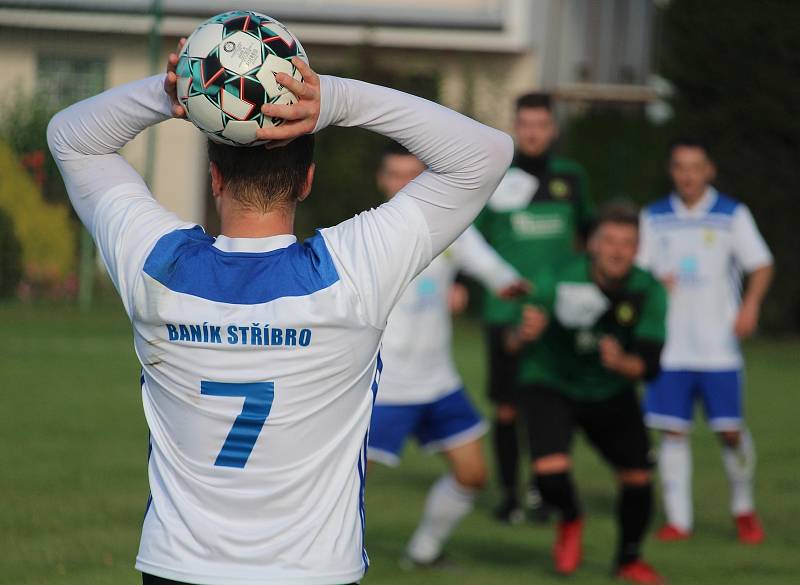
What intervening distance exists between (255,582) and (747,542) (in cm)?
586

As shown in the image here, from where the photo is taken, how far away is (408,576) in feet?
22.6

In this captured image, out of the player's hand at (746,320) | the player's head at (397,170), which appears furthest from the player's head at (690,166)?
the player's head at (397,170)

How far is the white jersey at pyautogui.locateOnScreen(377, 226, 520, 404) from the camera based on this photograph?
23.4ft

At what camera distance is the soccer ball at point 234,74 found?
2777mm

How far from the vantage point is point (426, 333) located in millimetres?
7324

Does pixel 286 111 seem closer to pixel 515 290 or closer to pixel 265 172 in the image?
pixel 265 172

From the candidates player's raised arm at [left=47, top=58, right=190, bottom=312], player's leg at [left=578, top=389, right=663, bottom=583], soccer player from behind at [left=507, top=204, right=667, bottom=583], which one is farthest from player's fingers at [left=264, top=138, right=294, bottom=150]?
player's leg at [left=578, top=389, right=663, bottom=583]

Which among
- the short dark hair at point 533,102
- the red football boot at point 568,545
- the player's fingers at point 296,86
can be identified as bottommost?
the red football boot at point 568,545

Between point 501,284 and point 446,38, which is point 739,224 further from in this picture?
point 446,38

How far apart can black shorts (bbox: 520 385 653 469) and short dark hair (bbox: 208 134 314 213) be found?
4123mm

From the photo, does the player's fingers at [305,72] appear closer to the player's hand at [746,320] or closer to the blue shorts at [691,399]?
the blue shorts at [691,399]

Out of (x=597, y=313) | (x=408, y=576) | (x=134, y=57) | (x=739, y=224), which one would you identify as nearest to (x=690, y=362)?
(x=739, y=224)

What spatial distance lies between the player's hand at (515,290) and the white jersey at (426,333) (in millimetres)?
224

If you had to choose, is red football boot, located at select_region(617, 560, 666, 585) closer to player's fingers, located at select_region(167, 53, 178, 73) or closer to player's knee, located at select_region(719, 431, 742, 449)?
player's knee, located at select_region(719, 431, 742, 449)
